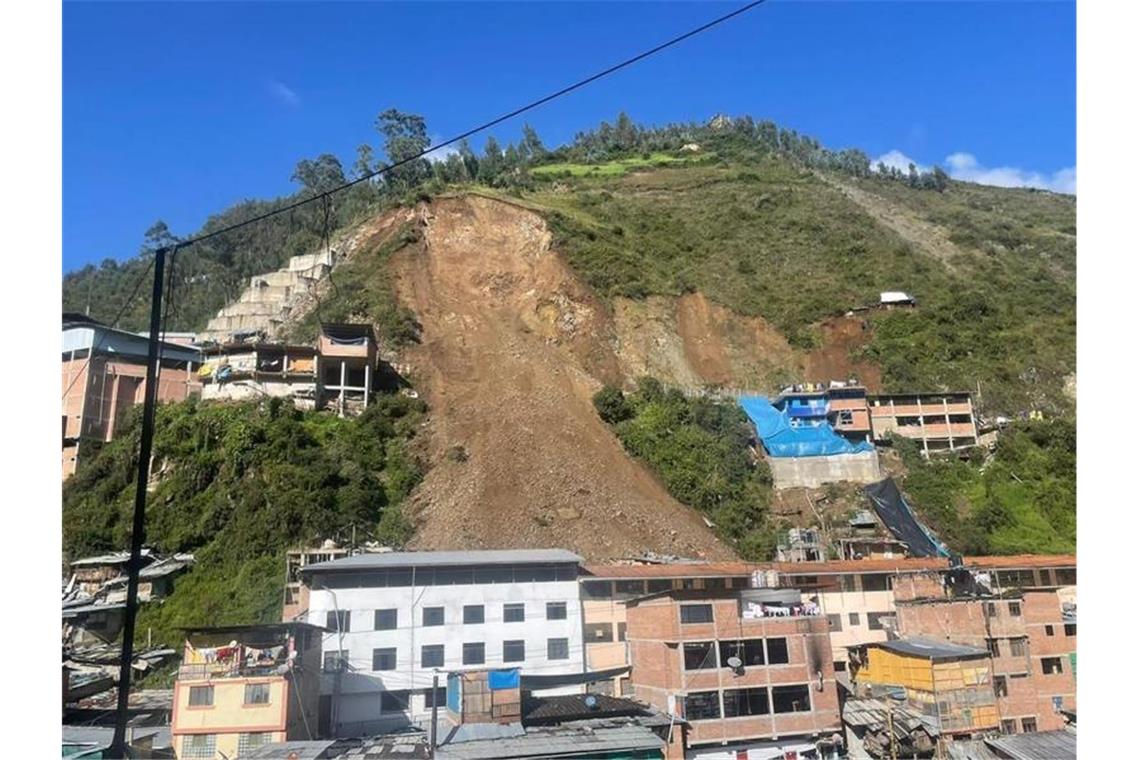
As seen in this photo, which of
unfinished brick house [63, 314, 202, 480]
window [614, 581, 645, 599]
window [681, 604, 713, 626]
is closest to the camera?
window [681, 604, 713, 626]

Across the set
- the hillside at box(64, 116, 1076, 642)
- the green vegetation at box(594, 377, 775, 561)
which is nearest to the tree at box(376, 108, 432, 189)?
the hillside at box(64, 116, 1076, 642)

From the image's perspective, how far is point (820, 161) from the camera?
62469 millimetres

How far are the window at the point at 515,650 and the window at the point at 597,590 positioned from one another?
1.75 meters

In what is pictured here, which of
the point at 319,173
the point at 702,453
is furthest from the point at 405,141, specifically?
the point at 702,453

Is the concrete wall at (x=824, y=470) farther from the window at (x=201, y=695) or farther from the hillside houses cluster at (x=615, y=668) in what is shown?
the window at (x=201, y=695)

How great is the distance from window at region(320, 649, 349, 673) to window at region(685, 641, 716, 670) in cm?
641

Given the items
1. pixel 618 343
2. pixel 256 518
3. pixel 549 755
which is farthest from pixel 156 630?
pixel 618 343

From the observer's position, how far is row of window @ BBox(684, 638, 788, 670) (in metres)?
13.4

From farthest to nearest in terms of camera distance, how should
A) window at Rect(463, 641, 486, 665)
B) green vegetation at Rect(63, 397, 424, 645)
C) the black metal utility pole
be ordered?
green vegetation at Rect(63, 397, 424, 645), window at Rect(463, 641, 486, 665), the black metal utility pole

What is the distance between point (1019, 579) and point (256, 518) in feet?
63.3

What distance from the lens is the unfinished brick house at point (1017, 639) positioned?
46.3 ft

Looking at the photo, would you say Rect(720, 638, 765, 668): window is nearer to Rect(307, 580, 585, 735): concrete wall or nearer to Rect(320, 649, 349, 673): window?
Rect(307, 580, 585, 735): concrete wall

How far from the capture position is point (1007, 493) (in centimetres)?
2600

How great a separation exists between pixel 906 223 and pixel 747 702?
138 ft
